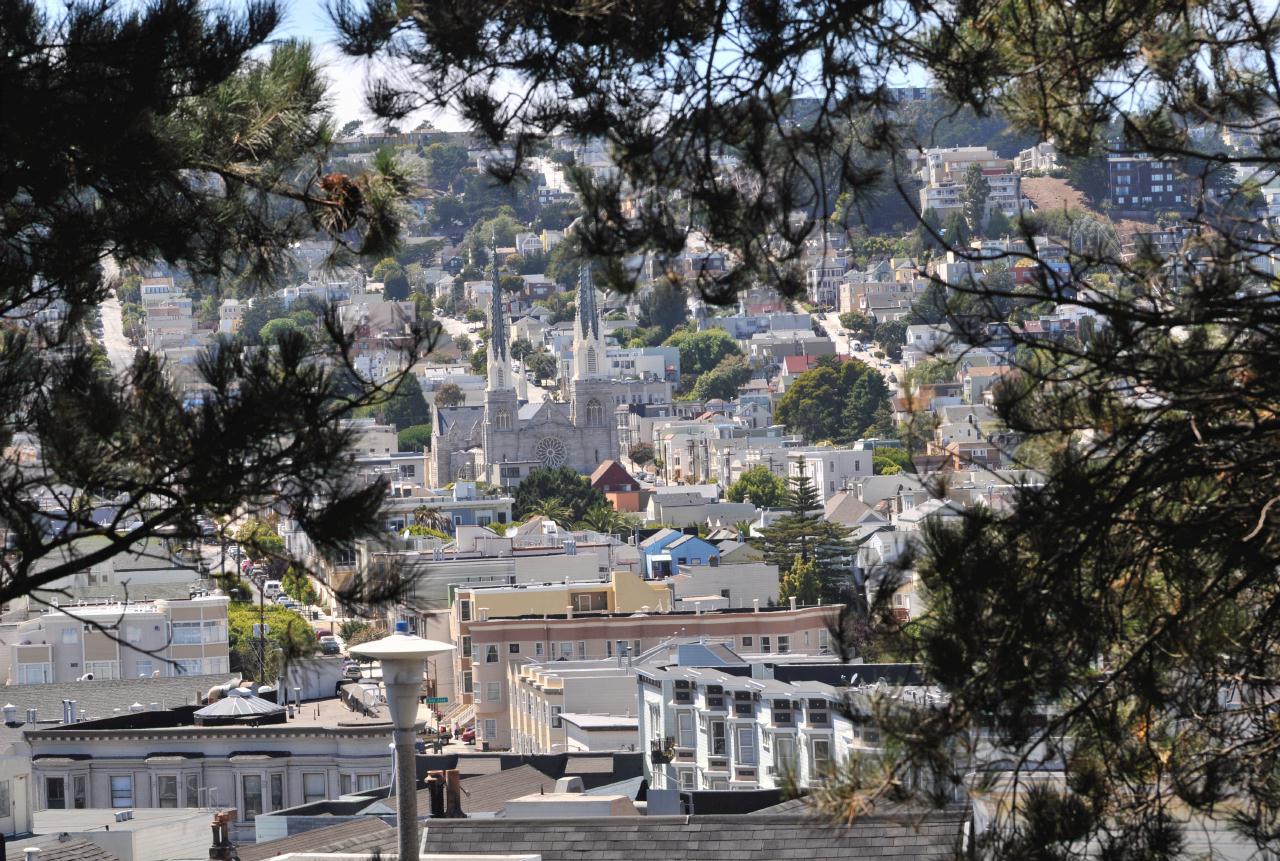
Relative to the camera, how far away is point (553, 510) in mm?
106562

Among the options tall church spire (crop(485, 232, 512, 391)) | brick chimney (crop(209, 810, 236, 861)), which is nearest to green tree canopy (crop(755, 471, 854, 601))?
brick chimney (crop(209, 810, 236, 861))

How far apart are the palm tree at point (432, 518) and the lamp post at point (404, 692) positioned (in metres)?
86.7

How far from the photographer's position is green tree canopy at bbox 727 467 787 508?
117 meters

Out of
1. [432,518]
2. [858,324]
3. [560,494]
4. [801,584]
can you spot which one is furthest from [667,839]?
[858,324]

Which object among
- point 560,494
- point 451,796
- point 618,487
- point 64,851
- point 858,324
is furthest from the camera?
point 858,324

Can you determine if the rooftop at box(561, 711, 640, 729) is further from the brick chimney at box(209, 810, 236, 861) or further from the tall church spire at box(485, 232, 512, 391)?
the tall church spire at box(485, 232, 512, 391)

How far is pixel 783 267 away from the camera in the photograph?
306 inches

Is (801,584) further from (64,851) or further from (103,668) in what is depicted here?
(64,851)

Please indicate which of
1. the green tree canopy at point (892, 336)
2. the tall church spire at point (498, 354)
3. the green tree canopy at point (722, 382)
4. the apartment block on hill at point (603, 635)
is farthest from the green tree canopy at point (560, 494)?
the green tree canopy at point (892, 336)

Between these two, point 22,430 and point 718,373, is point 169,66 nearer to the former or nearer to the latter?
point 22,430

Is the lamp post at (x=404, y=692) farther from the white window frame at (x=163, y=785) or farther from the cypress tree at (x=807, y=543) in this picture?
the cypress tree at (x=807, y=543)

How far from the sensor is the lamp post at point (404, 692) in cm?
917

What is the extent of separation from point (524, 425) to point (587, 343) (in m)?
9.46

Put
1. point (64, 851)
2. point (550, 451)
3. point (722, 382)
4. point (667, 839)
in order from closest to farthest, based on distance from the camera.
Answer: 1. point (667, 839)
2. point (64, 851)
3. point (550, 451)
4. point (722, 382)
